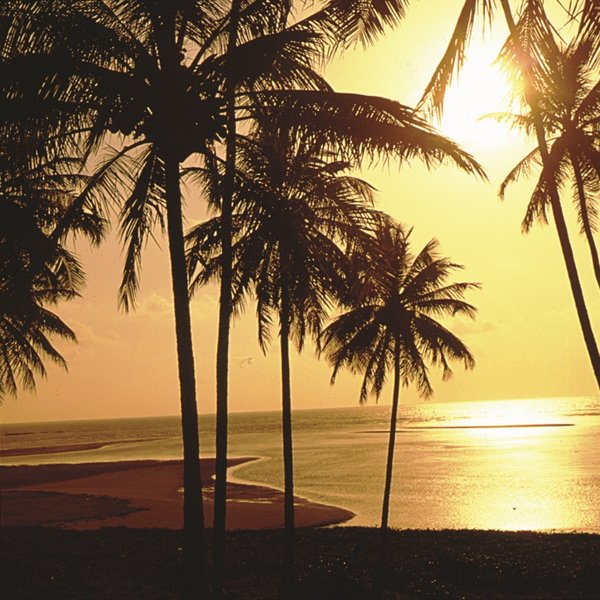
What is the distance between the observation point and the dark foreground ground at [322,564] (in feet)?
40.4

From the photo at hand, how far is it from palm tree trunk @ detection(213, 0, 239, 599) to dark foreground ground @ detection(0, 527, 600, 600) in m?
2.93

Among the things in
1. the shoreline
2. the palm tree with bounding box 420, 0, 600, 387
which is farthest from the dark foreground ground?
the palm tree with bounding box 420, 0, 600, 387

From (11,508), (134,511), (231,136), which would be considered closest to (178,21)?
(231,136)

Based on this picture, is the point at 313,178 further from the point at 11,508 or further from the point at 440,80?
the point at 11,508

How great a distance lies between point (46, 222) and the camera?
1584 centimetres

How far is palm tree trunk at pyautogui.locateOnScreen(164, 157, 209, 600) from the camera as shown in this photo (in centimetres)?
898

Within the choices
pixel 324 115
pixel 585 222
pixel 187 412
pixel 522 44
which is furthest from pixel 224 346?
pixel 585 222

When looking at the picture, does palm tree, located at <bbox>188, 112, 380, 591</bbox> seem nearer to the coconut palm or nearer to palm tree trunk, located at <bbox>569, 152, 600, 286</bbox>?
the coconut palm

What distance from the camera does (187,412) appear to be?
9.40 meters

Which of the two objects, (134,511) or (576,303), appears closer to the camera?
(576,303)

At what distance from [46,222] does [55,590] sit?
25.7ft

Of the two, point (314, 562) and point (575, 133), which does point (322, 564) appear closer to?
point (314, 562)

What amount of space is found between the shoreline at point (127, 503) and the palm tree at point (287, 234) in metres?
11.5

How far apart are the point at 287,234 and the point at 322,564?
8.38 metres
